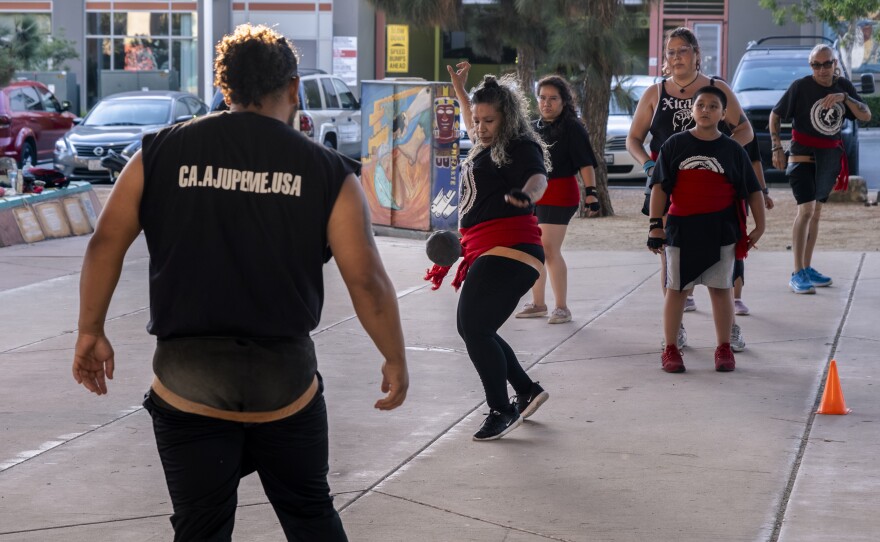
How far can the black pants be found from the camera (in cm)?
320

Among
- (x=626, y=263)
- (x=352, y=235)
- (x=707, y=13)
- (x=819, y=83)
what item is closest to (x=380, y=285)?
(x=352, y=235)

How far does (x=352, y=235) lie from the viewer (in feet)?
10.5

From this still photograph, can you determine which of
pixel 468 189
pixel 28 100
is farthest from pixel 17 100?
pixel 468 189

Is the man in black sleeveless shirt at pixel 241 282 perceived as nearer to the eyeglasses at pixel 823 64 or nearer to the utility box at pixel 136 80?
the eyeglasses at pixel 823 64

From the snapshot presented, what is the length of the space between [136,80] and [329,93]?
48.7ft

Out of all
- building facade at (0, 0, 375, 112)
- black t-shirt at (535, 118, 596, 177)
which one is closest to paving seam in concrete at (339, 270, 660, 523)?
black t-shirt at (535, 118, 596, 177)

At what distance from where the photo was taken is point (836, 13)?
29281 millimetres

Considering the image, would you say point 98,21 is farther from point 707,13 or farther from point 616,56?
point 616,56

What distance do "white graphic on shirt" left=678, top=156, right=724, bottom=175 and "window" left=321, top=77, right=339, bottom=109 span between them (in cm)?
1543

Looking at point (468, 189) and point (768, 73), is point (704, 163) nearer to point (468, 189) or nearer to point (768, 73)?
point (468, 189)

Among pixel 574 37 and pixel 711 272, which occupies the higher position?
pixel 574 37

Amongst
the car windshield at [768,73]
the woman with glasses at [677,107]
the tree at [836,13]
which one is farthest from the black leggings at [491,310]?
the tree at [836,13]

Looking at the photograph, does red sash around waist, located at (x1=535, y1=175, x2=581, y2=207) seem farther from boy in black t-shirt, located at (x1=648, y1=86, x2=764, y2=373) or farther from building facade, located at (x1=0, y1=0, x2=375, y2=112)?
building facade, located at (x1=0, y1=0, x2=375, y2=112)

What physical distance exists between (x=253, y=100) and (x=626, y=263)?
341 inches
